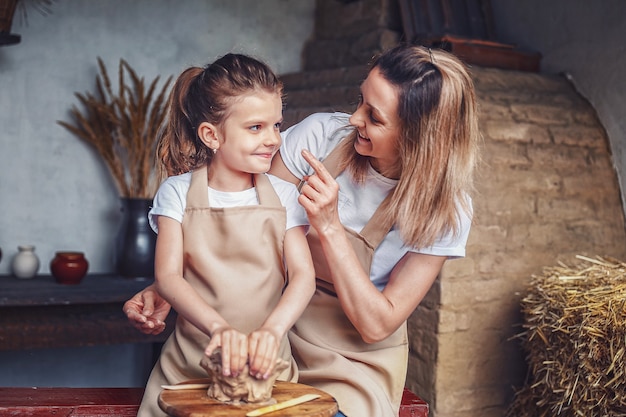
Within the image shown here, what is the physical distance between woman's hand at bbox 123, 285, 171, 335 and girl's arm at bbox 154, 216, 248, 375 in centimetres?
26

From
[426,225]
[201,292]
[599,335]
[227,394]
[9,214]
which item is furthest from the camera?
[9,214]

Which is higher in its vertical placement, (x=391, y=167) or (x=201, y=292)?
(x=391, y=167)

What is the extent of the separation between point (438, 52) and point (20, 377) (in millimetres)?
3383

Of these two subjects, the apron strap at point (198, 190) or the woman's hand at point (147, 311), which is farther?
the woman's hand at point (147, 311)

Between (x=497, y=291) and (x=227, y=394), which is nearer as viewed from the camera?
(x=227, y=394)

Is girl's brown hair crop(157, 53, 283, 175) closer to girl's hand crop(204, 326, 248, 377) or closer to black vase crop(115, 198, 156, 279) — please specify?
girl's hand crop(204, 326, 248, 377)

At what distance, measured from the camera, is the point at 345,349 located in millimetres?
2104

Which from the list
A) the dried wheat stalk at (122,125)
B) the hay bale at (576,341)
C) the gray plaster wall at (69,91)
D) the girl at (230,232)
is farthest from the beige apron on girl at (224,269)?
the gray plaster wall at (69,91)

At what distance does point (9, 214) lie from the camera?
14.1ft

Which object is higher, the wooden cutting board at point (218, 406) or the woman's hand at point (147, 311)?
the woman's hand at point (147, 311)

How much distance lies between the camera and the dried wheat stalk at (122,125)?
4.24 m

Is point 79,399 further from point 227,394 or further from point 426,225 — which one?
point 426,225

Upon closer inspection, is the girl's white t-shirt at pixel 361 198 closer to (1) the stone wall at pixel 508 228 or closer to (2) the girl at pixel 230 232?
(2) the girl at pixel 230 232

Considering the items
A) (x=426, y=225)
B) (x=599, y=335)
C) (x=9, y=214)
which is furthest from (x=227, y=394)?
(x=9, y=214)
